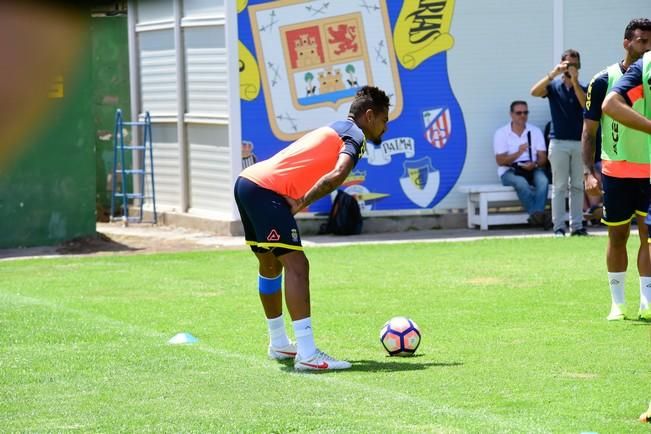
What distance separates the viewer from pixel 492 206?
1903cm

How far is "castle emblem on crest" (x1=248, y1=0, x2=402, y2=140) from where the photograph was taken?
1830 cm

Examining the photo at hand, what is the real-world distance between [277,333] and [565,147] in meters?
10.4

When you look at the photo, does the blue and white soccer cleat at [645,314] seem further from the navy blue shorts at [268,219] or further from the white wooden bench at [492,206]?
the white wooden bench at [492,206]

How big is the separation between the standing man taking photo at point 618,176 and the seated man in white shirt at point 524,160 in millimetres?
9082

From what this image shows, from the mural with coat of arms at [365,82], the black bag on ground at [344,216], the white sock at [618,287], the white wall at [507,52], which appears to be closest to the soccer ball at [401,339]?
the white sock at [618,287]

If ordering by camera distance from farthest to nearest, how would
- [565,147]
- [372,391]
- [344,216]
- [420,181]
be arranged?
[420,181]
[344,216]
[565,147]
[372,391]

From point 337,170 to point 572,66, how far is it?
31.4 ft

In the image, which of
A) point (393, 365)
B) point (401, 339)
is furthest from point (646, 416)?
point (401, 339)

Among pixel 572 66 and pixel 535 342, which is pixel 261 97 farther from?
pixel 535 342

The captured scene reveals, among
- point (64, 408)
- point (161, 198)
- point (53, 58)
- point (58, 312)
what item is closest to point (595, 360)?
point (64, 408)

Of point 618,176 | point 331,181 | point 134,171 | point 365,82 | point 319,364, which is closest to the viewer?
point 331,181

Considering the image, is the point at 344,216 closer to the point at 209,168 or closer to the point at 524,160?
the point at 209,168

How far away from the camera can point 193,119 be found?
19.8 m

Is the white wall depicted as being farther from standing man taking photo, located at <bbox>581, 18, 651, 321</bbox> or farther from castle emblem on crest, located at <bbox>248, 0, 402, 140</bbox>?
standing man taking photo, located at <bbox>581, 18, 651, 321</bbox>
